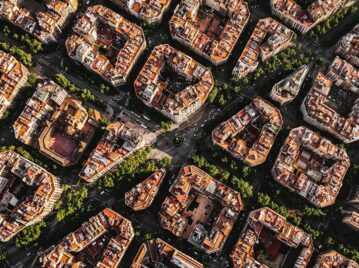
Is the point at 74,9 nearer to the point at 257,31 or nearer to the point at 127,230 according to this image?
the point at 257,31

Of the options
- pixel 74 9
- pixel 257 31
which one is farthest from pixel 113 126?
pixel 257 31

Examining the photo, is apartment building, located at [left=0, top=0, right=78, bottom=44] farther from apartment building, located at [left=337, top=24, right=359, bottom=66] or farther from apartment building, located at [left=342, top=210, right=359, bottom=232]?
apartment building, located at [left=342, top=210, right=359, bottom=232]

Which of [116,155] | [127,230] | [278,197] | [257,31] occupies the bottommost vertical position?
[127,230]

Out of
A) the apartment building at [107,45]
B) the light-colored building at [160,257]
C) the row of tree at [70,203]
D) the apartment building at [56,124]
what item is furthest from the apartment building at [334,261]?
the apartment building at [107,45]

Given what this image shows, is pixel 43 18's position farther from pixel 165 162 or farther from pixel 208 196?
pixel 208 196

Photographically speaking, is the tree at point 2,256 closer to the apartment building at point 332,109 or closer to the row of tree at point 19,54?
the row of tree at point 19,54

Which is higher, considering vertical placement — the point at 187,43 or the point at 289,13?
the point at 289,13

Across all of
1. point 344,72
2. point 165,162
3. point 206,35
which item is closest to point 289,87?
point 344,72

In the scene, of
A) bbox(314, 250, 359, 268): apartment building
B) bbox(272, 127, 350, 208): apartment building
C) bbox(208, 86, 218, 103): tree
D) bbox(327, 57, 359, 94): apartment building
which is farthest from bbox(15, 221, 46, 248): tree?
bbox(327, 57, 359, 94): apartment building
